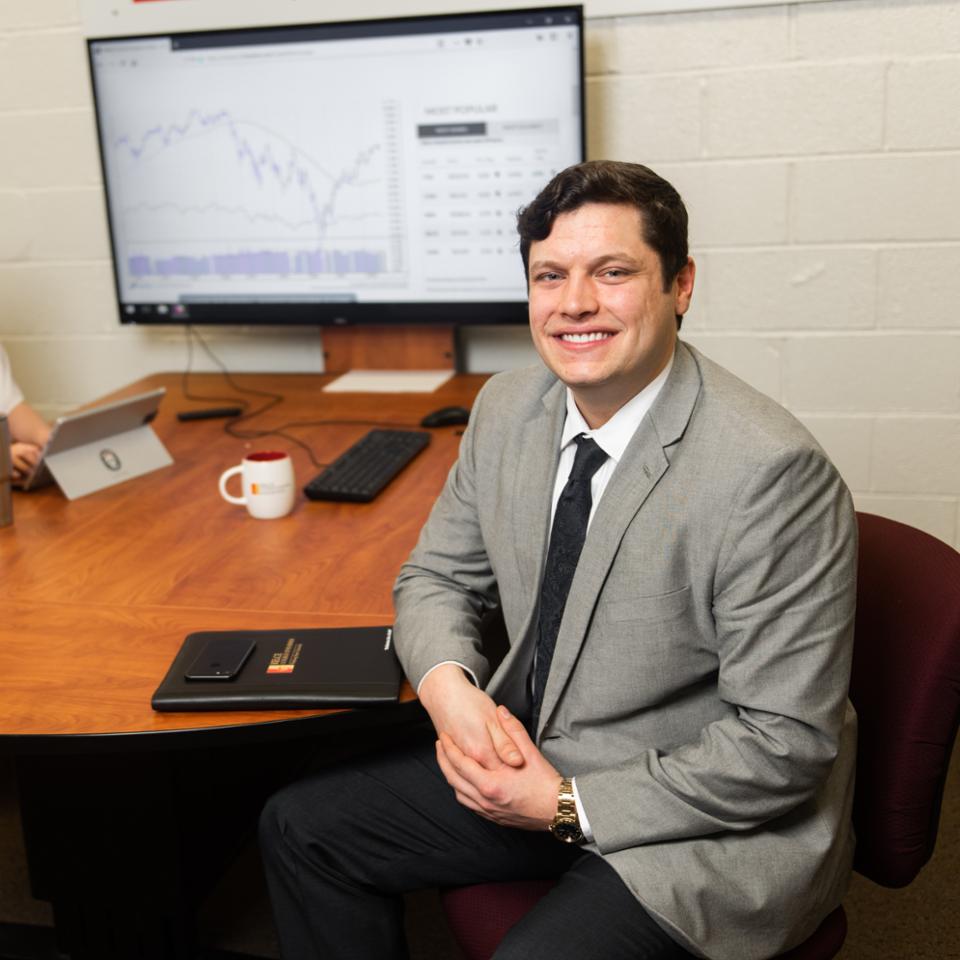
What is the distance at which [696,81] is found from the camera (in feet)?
7.43

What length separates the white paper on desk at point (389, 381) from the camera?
2.45 m

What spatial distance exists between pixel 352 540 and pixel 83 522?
1.48 feet

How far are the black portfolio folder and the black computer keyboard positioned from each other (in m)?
0.48

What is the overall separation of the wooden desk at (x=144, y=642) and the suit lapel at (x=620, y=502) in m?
0.21

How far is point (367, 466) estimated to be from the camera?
1.87 m

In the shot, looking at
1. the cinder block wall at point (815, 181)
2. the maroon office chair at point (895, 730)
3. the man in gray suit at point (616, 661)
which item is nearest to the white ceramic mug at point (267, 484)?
the man in gray suit at point (616, 661)

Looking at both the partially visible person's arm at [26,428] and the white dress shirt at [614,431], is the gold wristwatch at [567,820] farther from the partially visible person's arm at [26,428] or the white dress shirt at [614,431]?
the partially visible person's arm at [26,428]

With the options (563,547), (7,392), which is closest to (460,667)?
(563,547)

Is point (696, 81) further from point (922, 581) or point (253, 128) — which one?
point (922, 581)

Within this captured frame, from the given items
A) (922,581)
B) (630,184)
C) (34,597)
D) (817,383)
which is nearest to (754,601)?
(922,581)

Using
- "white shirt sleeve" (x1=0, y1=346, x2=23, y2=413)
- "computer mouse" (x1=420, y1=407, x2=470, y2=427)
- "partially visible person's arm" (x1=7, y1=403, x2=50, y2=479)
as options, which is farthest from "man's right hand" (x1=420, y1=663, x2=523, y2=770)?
"white shirt sleeve" (x1=0, y1=346, x2=23, y2=413)

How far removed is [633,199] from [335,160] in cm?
128

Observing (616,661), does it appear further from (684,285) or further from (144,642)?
(144,642)

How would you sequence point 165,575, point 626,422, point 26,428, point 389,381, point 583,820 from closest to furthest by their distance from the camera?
point 583,820 < point 626,422 < point 165,575 < point 26,428 < point 389,381
